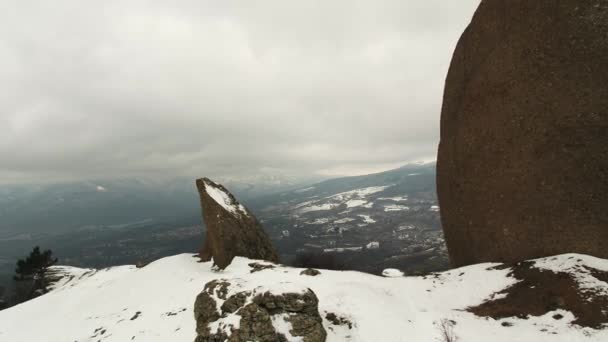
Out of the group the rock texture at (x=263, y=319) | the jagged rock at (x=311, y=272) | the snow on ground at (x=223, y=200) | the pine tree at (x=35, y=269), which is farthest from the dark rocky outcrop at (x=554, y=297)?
the pine tree at (x=35, y=269)

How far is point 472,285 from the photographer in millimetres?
17891

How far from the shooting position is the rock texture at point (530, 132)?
1627 centimetres

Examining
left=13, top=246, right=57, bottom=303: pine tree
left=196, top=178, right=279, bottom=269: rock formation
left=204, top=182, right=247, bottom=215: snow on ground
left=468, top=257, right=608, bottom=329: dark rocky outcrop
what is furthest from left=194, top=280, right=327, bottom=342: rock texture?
left=13, top=246, right=57, bottom=303: pine tree

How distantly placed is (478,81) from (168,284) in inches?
1170

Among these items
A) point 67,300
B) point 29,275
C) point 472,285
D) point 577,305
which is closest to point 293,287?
point 472,285

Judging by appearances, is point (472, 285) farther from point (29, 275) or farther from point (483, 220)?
point (29, 275)

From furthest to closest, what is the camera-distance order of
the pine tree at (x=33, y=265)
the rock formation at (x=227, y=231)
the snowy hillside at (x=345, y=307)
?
the pine tree at (x=33, y=265) < the rock formation at (x=227, y=231) < the snowy hillside at (x=345, y=307)

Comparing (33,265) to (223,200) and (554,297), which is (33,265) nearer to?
(223,200)

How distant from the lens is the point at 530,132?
18.5m

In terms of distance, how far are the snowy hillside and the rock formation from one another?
84.7 inches

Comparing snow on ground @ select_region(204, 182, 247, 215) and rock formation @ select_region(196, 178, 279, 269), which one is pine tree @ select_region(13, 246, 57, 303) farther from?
rock formation @ select_region(196, 178, 279, 269)

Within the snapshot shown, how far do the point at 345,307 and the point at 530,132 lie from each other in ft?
49.8

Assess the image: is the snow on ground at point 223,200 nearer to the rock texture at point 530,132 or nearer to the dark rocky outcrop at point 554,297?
the rock texture at point 530,132

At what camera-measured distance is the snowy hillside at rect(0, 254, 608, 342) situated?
1363cm
